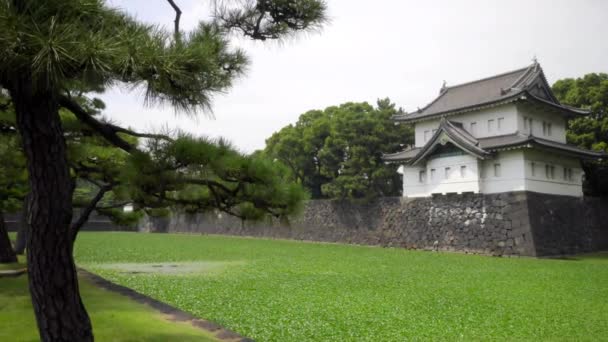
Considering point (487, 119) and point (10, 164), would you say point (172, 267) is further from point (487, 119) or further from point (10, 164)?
point (487, 119)

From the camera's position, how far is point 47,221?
277 cm

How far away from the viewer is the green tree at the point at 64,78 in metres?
2.11

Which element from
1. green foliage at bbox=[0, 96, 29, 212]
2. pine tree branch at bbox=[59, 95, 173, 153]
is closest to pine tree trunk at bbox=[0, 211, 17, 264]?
green foliage at bbox=[0, 96, 29, 212]

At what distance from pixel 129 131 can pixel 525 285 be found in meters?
7.27

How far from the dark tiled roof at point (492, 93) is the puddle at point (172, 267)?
10235 millimetres

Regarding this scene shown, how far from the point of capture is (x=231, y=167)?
332cm

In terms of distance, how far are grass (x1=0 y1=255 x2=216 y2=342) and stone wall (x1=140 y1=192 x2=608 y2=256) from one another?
7.83m

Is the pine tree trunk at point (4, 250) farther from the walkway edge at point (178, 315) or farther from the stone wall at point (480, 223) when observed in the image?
the stone wall at point (480, 223)

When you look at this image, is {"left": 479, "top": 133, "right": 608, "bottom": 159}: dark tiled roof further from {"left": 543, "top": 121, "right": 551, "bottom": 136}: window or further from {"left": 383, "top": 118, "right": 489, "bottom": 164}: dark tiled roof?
{"left": 543, "top": 121, "right": 551, "bottom": 136}: window

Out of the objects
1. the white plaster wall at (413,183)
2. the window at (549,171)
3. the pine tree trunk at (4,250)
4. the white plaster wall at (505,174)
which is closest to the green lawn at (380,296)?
the pine tree trunk at (4,250)

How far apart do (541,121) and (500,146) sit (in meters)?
2.95

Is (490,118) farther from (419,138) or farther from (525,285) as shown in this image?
(525,285)

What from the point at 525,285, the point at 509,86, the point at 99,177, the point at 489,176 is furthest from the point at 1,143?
the point at 509,86

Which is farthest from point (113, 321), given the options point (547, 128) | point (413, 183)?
point (547, 128)
